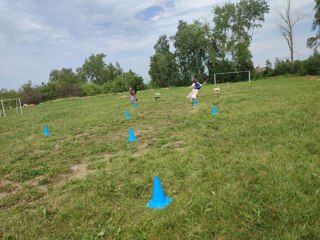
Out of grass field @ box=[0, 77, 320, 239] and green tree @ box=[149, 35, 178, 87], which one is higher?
green tree @ box=[149, 35, 178, 87]

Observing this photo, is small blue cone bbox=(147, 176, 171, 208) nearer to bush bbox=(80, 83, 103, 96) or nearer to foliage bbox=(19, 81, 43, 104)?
foliage bbox=(19, 81, 43, 104)

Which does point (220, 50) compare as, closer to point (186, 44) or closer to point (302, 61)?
point (186, 44)

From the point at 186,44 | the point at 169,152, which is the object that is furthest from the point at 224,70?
the point at 169,152

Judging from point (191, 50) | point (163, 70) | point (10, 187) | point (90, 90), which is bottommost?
point (10, 187)

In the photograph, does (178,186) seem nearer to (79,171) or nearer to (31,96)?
(79,171)

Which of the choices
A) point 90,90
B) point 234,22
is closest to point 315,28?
point 234,22

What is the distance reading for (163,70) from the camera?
47438mm

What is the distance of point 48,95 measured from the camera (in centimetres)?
4191

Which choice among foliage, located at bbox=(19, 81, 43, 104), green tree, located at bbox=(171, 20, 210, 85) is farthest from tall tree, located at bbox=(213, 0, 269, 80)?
foliage, located at bbox=(19, 81, 43, 104)

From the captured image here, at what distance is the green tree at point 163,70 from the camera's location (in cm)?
4706

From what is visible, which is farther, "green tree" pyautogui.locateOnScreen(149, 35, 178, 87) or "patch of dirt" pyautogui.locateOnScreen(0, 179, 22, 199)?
"green tree" pyautogui.locateOnScreen(149, 35, 178, 87)

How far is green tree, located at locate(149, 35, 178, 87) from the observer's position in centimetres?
4706

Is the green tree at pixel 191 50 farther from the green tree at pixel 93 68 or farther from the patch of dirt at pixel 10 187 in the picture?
the patch of dirt at pixel 10 187

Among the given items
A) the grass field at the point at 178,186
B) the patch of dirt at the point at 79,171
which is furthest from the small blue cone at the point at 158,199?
the patch of dirt at the point at 79,171
